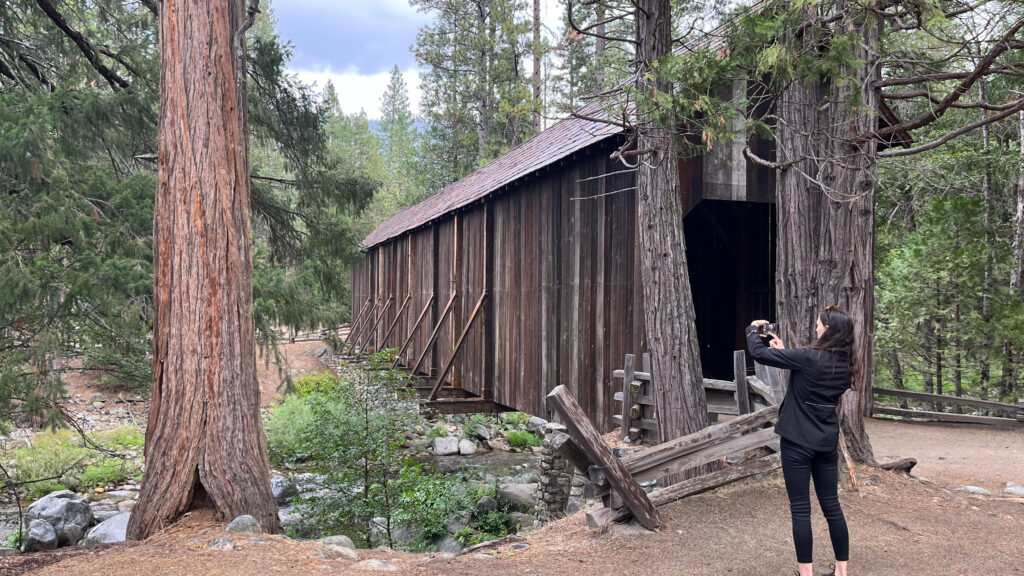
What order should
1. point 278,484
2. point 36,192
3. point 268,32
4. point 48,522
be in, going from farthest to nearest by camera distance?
1. point 268,32
2. point 278,484
3. point 48,522
4. point 36,192

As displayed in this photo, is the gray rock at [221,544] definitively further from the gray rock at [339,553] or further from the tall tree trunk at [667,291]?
the tall tree trunk at [667,291]

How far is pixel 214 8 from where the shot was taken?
579cm

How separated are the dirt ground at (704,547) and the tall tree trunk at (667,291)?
0.75m

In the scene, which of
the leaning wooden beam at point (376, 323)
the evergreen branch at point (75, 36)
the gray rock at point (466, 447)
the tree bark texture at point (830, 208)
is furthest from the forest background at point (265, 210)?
the leaning wooden beam at point (376, 323)

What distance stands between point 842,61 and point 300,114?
7.99m

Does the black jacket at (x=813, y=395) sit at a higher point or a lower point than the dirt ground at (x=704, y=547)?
higher

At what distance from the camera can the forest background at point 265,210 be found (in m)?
6.35

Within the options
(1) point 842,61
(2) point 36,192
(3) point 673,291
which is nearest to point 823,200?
(1) point 842,61

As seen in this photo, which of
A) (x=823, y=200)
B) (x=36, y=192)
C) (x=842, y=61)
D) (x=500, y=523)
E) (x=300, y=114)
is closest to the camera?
(x=842, y=61)

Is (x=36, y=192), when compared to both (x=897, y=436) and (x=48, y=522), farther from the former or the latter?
(x=897, y=436)

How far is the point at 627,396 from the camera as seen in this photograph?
Result: 7496mm

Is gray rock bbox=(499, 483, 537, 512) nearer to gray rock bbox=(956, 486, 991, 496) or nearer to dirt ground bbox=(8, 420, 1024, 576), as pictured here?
dirt ground bbox=(8, 420, 1024, 576)

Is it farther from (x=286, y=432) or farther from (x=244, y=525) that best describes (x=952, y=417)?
(x=286, y=432)

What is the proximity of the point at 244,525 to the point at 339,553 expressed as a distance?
992mm
